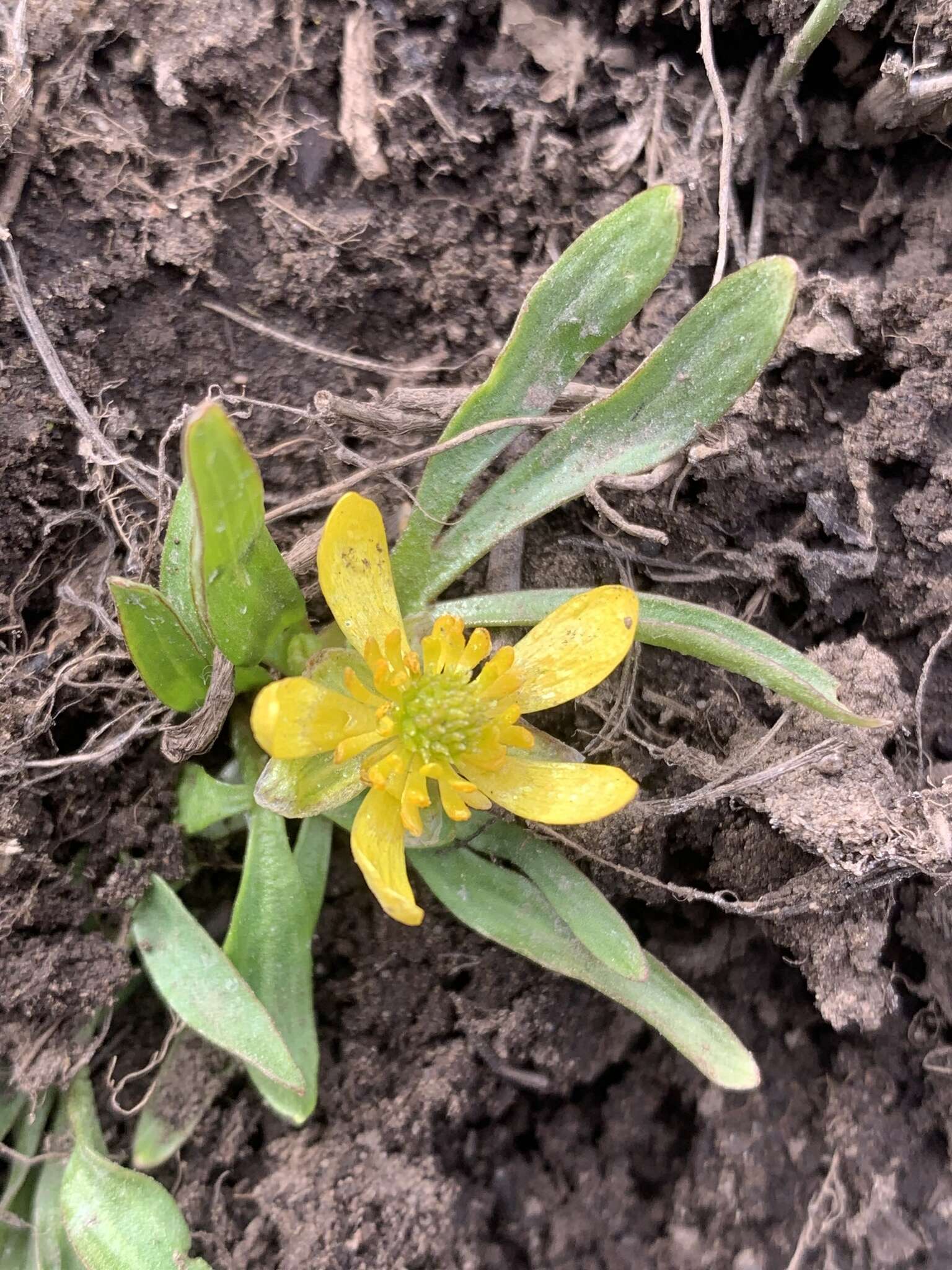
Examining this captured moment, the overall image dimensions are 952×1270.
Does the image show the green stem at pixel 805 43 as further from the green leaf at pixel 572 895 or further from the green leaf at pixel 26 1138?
the green leaf at pixel 26 1138

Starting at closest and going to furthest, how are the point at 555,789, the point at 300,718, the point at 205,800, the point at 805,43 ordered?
the point at 300,718 → the point at 555,789 → the point at 205,800 → the point at 805,43

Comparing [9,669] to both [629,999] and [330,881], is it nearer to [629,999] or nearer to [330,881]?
[330,881]

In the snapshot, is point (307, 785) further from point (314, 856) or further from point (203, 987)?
point (203, 987)

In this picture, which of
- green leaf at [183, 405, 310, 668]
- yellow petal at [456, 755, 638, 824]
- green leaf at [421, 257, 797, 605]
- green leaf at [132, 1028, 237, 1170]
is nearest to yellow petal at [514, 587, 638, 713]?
yellow petal at [456, 755, 638, 824]

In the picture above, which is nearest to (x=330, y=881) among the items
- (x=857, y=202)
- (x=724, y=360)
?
(x=724, y=360)

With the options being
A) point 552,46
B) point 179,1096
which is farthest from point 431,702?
point 552,46

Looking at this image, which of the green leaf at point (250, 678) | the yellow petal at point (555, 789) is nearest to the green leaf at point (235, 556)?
the green leaf at point (250, 678)
